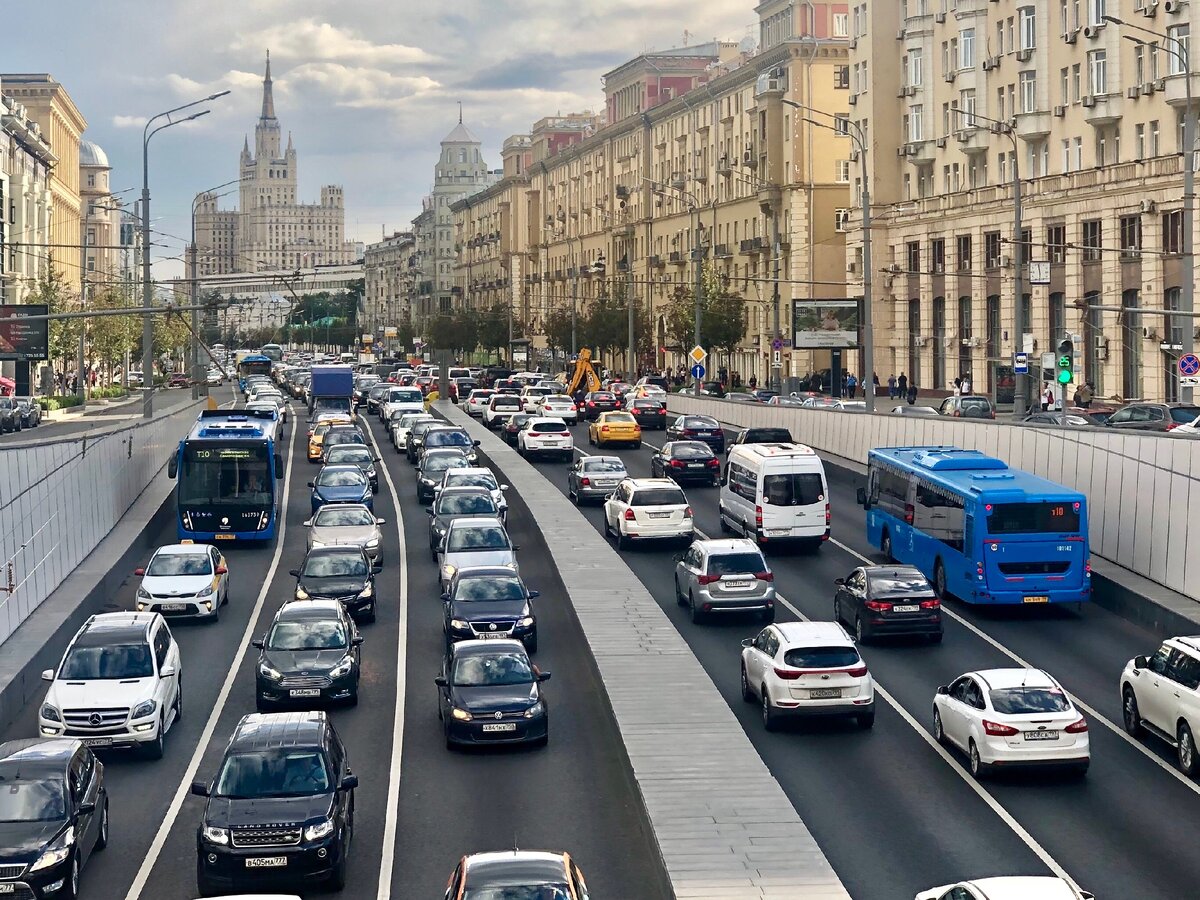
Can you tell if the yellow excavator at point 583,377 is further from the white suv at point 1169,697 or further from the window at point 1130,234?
the white suv at point 1169,697

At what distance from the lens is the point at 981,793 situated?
75.1ft

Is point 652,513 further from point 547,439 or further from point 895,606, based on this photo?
point 547,439

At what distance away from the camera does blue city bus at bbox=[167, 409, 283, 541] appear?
144 feet

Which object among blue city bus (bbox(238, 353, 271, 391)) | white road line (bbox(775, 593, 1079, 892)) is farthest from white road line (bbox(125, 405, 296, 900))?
blue city bus (bbox(238, 353, 271, 391))

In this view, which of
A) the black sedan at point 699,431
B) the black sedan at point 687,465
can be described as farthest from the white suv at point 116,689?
the black sedan at point 699,431

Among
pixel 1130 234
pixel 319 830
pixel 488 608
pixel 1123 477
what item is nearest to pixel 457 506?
pixel 488 608

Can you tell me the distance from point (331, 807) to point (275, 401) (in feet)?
209

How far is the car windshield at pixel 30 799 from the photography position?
62.0ft

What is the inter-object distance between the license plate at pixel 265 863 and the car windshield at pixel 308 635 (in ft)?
30.8

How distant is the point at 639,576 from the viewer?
39.2m

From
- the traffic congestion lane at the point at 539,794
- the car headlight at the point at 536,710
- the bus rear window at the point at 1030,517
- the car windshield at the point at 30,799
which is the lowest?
the traffic congestion lane at the point at 539,794

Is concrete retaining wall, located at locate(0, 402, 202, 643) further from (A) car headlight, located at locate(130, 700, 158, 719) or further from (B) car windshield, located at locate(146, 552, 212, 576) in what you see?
(A) car headlight, located at locate(130, 700, 158, 719)

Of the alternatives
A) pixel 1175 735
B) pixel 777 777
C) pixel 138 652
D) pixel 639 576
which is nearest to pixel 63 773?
pixel 138 652

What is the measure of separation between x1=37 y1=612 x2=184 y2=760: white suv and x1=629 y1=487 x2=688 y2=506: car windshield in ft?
55.8
